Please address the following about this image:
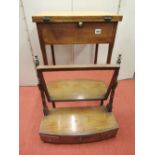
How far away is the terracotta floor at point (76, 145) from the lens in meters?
1.29

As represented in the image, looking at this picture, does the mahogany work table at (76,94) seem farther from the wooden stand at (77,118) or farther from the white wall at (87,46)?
the white wall at (87,46)

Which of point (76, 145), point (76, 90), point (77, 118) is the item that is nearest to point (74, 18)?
point (76, 90)

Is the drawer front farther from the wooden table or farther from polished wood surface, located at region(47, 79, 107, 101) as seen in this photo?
polished wood surface, located at region(47, 79, 107, 101)

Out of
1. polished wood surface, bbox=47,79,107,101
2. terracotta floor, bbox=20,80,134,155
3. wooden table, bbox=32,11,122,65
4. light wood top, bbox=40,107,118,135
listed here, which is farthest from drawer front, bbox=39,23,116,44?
terracotta floor, bbox=20,80,134,155

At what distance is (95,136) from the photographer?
1.28 m

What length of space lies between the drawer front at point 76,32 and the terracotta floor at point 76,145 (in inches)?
23.6

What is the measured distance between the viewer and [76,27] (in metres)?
1.33

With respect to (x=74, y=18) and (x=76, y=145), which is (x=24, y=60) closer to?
(x=74, y=18)

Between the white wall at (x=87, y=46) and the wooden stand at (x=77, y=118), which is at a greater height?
the white wall at (x=87, y=46)

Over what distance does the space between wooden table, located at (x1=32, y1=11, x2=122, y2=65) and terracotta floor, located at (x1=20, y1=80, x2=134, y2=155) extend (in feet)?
1.93

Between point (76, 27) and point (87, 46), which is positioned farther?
point (87, 46)

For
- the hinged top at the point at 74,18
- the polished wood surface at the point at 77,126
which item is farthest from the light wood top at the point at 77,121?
the hinged top at the point at 74,18

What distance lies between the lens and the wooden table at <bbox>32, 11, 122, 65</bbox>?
1288 millimetres

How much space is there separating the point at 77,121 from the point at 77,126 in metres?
0.04
